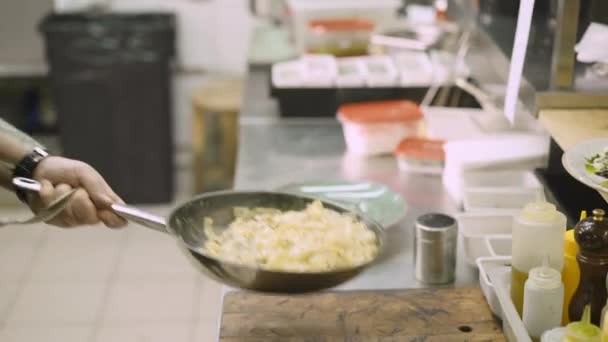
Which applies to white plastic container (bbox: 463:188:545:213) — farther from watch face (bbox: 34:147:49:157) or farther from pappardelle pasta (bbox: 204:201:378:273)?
watch face (bbox: 34:147:49:157)

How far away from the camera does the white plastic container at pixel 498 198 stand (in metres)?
2.11

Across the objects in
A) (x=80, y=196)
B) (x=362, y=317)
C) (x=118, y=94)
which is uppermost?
(x=80, y=196)

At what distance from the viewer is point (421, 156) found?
96.4 inches

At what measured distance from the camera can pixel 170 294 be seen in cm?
374

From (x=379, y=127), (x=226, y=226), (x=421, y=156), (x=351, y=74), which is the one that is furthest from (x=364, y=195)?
(x=351, y=74)

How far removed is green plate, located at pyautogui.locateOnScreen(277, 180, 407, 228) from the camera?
2.15m

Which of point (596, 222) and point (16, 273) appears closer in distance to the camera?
point (596, 222)

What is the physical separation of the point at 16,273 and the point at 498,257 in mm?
2700

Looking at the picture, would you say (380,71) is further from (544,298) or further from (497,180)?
(544,298)

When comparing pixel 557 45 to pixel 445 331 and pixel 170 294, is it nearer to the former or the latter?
pixel 445 331

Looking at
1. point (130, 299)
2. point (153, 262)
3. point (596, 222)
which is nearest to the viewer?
point (596, 222)

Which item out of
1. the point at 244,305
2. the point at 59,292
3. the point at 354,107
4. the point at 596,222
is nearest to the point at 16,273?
the point at 59,292

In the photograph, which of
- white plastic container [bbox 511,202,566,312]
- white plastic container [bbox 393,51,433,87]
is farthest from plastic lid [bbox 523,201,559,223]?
white plastic container [bbox 393,51,433,87]

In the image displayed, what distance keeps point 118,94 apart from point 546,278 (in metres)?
3.22
